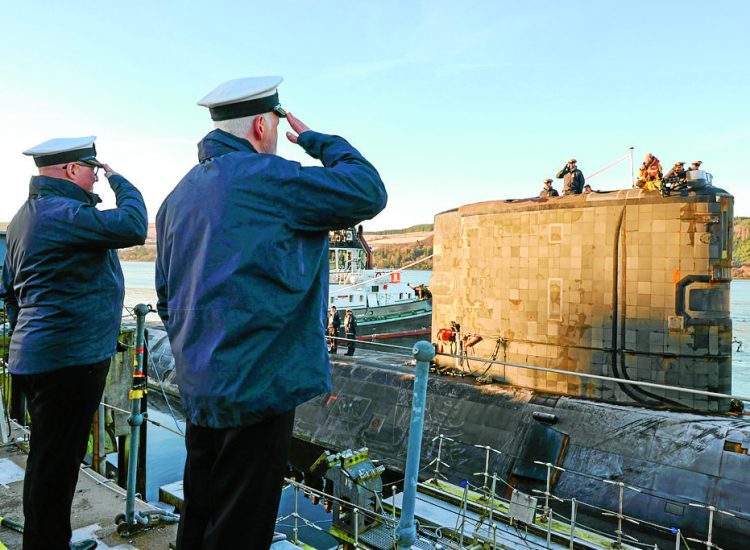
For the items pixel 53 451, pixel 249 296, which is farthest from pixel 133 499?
pixel 249 296

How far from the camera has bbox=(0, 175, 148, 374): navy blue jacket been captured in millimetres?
2799

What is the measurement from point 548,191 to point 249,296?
948 centimetres

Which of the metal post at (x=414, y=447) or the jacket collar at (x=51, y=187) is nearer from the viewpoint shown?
the metal post at (x=414, y=447)

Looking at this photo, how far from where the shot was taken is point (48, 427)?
285 cm

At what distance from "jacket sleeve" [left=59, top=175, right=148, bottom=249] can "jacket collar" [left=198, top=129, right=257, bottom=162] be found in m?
1.11

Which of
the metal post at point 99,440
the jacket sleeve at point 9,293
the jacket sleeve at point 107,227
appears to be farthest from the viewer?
the metal post at point 99,440

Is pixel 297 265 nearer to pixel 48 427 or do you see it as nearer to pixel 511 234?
pixel 48 427

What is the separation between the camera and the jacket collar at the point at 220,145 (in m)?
1.89

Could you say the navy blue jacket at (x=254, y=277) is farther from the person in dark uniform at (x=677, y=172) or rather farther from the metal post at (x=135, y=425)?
the person in dark uniform at (x=677, y=172)

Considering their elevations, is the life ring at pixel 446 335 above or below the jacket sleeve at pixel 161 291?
below

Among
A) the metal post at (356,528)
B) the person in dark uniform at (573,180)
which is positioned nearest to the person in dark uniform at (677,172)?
the person in dark uniform at (573,180)

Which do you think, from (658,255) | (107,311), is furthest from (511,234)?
(107,311)

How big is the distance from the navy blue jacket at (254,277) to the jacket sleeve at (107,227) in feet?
3.78

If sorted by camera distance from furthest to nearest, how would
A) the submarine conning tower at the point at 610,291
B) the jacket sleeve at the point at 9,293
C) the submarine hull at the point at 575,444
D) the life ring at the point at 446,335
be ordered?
the life ring at the point at 446,335
the submarine conning tower at the point at 610,291
the submarine hull at the point at 575,444
the jacket sleeve at the point at 9,293
